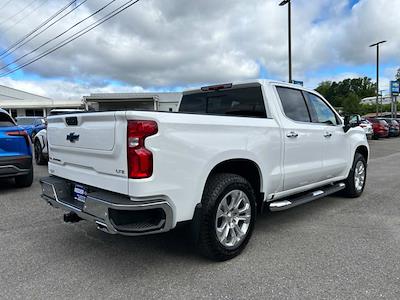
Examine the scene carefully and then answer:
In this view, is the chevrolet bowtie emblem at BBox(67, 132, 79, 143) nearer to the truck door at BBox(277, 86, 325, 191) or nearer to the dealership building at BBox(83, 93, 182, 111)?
the truck door at BBox(277, 86, 325, 191)

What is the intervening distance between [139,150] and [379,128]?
26410mm

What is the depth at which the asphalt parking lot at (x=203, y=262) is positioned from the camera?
3.20 metres

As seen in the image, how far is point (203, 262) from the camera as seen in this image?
379 centimetres

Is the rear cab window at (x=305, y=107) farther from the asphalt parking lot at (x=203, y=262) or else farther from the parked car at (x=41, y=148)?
the parked car at (x=41, y=148)

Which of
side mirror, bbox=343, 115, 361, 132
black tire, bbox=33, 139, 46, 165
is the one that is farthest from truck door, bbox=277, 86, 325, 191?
black tire, bbox=33, 139, 46, 165

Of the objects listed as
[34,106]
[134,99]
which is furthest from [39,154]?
[34,106]

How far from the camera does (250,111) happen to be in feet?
15.6

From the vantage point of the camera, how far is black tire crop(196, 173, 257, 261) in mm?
3529

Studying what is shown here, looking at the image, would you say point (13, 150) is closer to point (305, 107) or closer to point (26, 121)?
point (305, 107)

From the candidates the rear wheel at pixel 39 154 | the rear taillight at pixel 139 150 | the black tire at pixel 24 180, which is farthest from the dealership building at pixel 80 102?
the rear taillight at pixel 139 150

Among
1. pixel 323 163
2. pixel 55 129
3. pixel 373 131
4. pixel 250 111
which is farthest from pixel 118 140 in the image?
pixel 373 131

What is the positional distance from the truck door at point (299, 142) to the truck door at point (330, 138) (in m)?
0.15

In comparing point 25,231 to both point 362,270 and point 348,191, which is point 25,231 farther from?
point 348,191

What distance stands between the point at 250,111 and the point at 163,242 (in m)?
1.99
